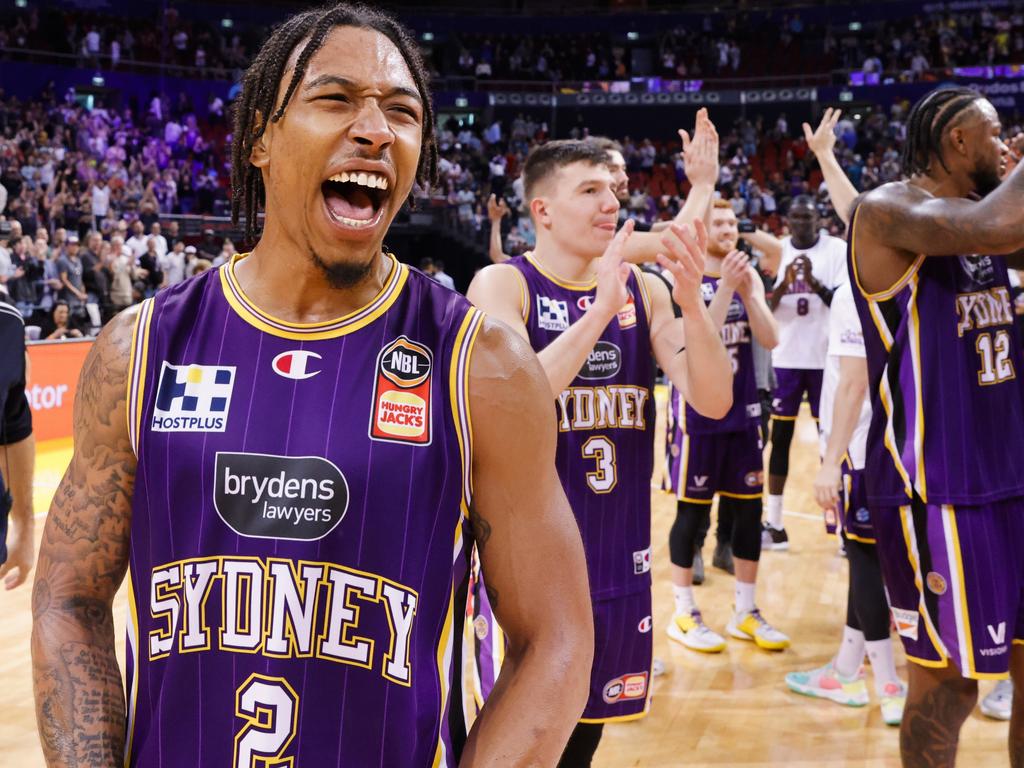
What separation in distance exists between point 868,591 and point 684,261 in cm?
228

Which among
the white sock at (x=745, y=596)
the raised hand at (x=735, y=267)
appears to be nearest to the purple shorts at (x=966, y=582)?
the raised hand at (x=735, y=267)

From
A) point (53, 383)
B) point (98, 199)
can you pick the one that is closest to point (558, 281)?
point (53, 383)

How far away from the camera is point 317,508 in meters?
1.45

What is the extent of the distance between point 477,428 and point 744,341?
450cm

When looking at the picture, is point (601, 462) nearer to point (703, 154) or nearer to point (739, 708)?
point (703, 154)

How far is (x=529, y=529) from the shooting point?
1503 millimetres

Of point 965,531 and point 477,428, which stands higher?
point 477,428

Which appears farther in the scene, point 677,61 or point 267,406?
point 677,61

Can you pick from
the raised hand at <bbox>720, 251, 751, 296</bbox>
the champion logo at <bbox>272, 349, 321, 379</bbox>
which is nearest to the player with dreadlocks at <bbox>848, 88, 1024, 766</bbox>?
the raised hand at <bbox>720, 251, 751, 296</bbox>

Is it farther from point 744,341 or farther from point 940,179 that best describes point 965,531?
point 744,341

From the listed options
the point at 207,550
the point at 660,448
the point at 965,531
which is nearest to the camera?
the point at 207,550

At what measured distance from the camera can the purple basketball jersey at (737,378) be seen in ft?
18.3

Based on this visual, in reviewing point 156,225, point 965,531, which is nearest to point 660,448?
point 156,225

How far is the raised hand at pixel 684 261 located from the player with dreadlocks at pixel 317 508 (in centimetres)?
123
